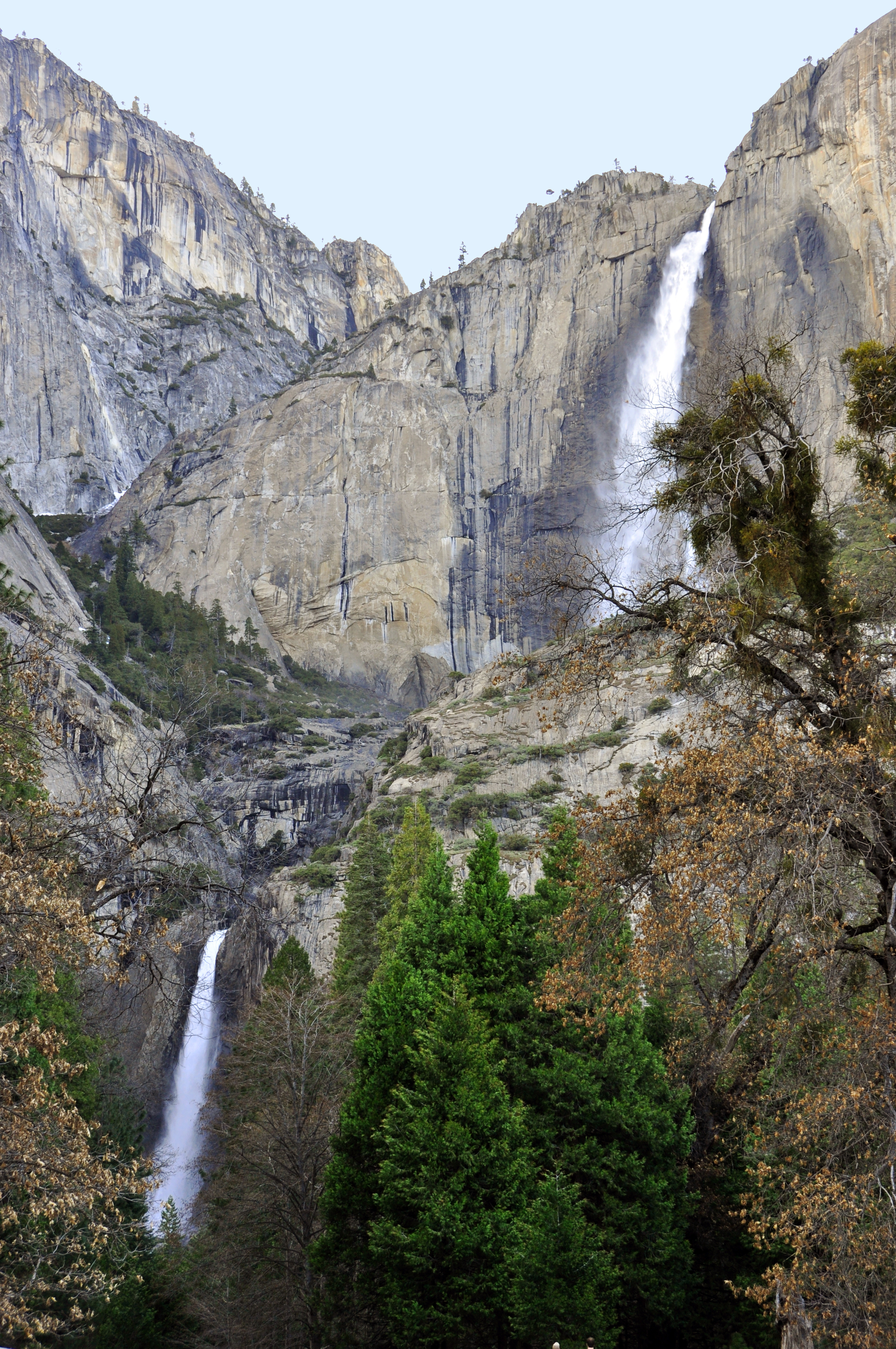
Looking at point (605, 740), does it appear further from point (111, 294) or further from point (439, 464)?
point (111, 294)

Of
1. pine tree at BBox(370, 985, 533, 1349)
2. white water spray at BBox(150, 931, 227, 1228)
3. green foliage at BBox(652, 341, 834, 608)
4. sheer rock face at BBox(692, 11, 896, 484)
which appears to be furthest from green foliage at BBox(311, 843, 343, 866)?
green foliage at BBox(652, 341, 834, 608)

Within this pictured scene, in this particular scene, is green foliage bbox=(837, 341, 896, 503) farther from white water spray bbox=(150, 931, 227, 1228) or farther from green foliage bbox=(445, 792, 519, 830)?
green foliage bbox=(445, 792, 519, 830)

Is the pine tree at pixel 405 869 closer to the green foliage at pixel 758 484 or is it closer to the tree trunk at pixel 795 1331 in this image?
the tree trunk at pixel 795 1331

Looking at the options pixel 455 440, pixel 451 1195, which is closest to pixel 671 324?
pixel 455 440

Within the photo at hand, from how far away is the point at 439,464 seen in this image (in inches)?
3649

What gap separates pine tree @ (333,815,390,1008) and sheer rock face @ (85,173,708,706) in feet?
161

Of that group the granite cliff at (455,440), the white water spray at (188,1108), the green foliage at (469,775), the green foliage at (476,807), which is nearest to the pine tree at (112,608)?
the granite cliff at (455,440)

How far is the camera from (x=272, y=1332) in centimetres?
2012

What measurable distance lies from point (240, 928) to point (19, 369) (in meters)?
108

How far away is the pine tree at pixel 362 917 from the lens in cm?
3231

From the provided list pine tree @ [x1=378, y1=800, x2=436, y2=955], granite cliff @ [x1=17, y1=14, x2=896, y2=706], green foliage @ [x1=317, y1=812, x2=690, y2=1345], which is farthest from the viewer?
granite cliff @ [x1=17, y1=14, x2=896, y2=706]

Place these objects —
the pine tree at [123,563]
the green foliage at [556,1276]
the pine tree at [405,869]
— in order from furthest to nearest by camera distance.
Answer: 1. the pine tree at [123,563]
2. the pine tree at [405,869]
3. the green foliage at [556,1276]

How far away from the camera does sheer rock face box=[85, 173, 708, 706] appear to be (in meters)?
87.5

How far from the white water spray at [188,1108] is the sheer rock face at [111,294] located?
7170 cm
